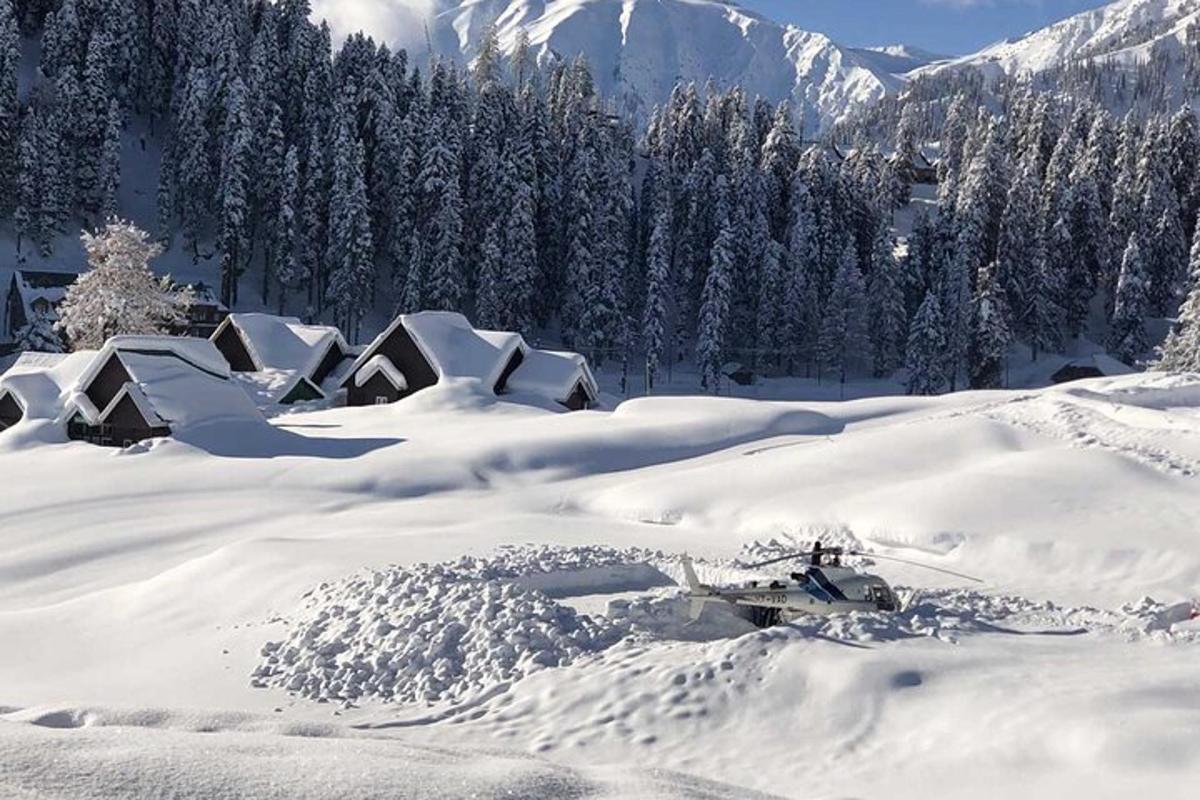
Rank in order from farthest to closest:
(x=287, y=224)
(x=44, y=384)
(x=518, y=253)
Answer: (x=518, y=253) < (x=287, y=224) < (x=44, y=384)

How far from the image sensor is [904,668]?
11.9 meters

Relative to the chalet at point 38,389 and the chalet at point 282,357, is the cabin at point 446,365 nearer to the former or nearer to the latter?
the chalet at point 282,357

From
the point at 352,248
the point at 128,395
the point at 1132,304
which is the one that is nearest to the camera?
the point at 128,395

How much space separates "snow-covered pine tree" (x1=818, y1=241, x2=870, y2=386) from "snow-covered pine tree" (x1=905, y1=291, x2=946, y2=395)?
5.72m

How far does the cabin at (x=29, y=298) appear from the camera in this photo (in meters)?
60.3

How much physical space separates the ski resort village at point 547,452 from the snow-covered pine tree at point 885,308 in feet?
1.13

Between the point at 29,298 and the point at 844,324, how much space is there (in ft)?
182

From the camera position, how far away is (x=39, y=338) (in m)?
57.4

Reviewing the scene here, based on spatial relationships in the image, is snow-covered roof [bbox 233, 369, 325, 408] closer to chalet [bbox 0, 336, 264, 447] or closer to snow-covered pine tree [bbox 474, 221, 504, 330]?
chalet [bbox 0, 336, 264, 447]

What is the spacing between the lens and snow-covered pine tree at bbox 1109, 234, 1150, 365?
73.3 m

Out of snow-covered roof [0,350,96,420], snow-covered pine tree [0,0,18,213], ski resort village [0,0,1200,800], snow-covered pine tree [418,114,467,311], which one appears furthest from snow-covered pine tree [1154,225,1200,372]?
snow-covered pine tree [0,0,18,213]

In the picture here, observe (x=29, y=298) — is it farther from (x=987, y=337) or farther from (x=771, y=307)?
(x=987, y=337)

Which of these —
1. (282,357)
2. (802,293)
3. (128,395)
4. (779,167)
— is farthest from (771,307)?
(128,395)

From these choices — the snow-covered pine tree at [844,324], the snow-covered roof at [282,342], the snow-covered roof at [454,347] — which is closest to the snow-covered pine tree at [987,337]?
the snow-covered pine tree at [844,324]
